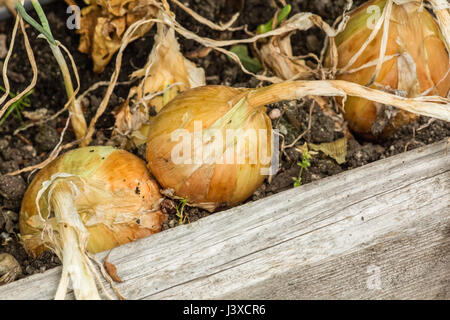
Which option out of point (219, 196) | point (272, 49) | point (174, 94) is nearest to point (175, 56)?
point (174, 94)

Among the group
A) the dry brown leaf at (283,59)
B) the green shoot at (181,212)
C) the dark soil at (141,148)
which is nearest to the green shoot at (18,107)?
the dark soil at (141,148)

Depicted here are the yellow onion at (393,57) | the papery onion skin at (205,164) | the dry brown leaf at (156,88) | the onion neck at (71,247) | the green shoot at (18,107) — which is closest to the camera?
the onion neck at (71,247)

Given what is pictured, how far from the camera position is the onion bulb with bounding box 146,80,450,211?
1.04 meters

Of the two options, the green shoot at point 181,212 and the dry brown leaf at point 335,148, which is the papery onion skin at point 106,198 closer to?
the green shoot at point 181,212

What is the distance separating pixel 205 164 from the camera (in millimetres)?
1072

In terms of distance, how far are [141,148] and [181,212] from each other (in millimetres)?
218

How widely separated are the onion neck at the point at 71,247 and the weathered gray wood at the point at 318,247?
0.18 feet

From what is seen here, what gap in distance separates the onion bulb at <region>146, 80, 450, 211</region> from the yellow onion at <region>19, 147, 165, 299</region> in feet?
0.19

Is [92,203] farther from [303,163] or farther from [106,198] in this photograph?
[303,163]

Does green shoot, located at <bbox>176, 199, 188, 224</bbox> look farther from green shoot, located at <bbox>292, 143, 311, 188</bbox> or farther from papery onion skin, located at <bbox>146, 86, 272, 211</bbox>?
green shoot, located at <bbox>292, 143, 311, 188</bbox>

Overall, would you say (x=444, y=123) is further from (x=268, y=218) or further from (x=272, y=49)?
(x=268, y=218)

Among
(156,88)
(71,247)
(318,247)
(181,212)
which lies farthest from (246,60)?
(71,247)

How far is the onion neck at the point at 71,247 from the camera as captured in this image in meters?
0.95

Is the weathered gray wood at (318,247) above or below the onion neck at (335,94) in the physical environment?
below
